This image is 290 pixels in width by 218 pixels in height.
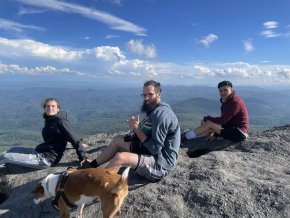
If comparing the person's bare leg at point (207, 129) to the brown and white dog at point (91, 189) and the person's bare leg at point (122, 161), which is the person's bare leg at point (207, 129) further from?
the brown and white dog at point (91, 189)

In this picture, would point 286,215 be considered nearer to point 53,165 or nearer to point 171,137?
point 171,137

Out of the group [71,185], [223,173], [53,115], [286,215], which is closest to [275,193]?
[286,215]

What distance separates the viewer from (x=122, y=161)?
8.53m

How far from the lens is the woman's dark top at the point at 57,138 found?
10992 millimetres

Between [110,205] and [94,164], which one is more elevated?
[110,205]

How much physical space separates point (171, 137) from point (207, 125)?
4815 millimetres

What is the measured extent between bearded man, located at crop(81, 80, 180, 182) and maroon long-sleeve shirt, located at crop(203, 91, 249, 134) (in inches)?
179

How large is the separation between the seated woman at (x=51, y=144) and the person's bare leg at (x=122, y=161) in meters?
2.79

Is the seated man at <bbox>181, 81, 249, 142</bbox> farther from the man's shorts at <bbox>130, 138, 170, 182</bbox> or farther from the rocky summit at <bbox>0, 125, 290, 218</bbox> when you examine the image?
the man's shorts at <bbox>130, 138, 170, 182</bbox>

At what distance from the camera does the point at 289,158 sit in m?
12.2

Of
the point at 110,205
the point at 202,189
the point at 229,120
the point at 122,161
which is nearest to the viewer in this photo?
the point at 110,205

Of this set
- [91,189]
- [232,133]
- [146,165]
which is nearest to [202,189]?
[146,165]

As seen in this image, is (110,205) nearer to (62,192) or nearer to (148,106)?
(62,192)

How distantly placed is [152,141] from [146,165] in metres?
0.71
